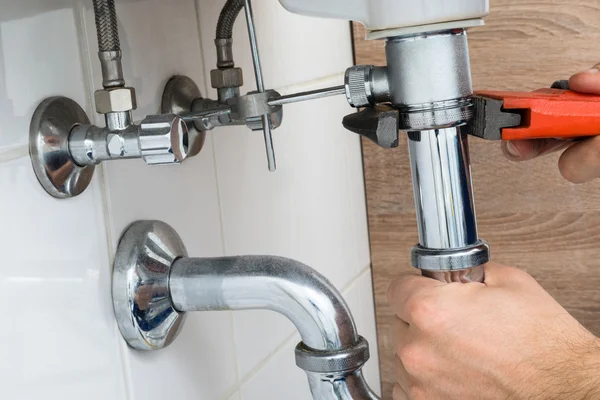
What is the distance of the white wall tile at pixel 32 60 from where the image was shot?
361 millimetres

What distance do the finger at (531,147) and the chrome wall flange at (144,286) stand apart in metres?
0.24

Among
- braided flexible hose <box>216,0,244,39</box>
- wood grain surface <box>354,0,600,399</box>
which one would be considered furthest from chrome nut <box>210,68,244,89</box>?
wood grain surface <box>354,0,600,399</box>

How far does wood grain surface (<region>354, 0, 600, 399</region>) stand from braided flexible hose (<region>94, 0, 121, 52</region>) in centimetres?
45

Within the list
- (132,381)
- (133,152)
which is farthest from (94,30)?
(132,381)

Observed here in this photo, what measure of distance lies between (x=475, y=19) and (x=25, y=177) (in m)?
0.22

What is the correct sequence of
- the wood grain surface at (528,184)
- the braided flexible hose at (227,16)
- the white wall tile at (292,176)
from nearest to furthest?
the braided flexible hose at (227,16) < the white wall tile at (292,176) < the wood grain surface at (528,184)

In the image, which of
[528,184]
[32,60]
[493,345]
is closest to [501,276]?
[493,345]

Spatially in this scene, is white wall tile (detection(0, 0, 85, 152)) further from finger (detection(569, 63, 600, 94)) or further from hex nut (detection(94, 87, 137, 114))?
finger (detection(569, 63, 600, 94))

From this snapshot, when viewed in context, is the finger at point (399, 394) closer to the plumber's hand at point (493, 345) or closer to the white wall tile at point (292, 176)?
the plumber's hand at point (493, 345)

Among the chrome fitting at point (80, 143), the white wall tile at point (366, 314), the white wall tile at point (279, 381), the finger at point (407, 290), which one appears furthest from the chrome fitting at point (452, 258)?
the white wall tile at point (366, 314)

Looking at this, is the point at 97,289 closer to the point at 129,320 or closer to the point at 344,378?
the point at 129,320

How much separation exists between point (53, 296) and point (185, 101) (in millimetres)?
158

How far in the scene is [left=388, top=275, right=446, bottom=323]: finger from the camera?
0.41 metres

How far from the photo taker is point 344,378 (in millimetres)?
421
